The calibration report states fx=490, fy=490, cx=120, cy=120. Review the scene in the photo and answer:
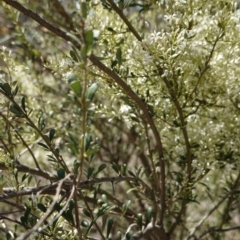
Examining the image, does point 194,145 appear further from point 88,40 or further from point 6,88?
point 88,40

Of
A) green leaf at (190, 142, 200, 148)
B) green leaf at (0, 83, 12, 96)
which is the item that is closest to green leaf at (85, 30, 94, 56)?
green leaf at (0, 83, 12, 96)

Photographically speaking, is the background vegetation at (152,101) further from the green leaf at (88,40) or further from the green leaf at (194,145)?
the green leaf at (88,40)

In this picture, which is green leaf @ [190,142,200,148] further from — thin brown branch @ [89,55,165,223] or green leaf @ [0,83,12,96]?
green leaf @ [0,83,12,96]

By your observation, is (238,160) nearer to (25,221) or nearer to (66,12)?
(25,221)

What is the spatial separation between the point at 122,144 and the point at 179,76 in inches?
39.9

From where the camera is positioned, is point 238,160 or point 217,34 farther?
point 238,160

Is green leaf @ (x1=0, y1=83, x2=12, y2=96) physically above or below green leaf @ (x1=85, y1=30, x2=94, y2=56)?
above

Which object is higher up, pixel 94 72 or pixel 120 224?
pixel 94 72

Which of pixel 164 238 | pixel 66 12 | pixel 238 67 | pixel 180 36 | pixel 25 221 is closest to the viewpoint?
pixel 25 221

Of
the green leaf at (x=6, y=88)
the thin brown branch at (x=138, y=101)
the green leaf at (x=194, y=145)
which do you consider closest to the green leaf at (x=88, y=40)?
the thin brown branch at (x=138, y=101)

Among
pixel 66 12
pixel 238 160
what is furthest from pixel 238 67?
pixel 66 12

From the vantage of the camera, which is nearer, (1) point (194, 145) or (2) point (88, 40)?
(2) point (88, 40)

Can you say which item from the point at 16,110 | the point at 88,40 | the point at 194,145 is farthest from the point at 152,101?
the point at 88,40

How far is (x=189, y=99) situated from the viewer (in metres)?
1.00
